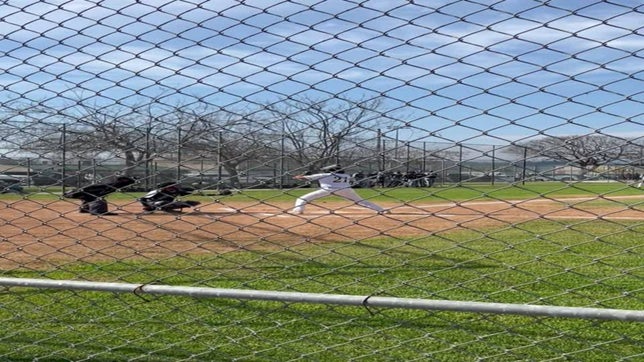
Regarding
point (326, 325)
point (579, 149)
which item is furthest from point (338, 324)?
point (579, 149)

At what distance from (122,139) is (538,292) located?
10.4ft

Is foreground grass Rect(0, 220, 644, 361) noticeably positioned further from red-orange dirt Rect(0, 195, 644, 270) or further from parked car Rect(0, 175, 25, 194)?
parked car Rect(0, 175, 25, 194)

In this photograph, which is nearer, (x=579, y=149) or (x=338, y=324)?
(x=579, y=149)

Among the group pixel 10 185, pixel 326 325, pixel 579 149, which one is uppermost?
pixel 579 149

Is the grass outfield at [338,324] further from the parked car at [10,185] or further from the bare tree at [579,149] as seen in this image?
the parked car at [10,185]

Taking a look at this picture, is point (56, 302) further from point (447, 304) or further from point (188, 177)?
point (447, 304)

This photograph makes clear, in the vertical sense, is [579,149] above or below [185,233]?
above

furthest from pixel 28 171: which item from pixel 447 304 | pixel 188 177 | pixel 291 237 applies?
pixel 291 237

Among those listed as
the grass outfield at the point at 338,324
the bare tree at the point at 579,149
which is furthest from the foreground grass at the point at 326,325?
the bare tree at the point at 579,149

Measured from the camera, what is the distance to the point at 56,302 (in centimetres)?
469

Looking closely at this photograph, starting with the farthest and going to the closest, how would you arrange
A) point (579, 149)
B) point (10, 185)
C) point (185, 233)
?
point (185, 233) < point (10, 185) < point (579, 149)

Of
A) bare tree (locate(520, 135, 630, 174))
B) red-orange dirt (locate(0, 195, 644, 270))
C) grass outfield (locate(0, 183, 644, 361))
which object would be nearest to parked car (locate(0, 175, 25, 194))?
red-orange dirt (locate(0, 195, 644, 270))

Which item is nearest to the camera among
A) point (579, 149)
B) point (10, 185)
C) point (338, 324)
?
point (579, 149)

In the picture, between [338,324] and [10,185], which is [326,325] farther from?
[10,185]
